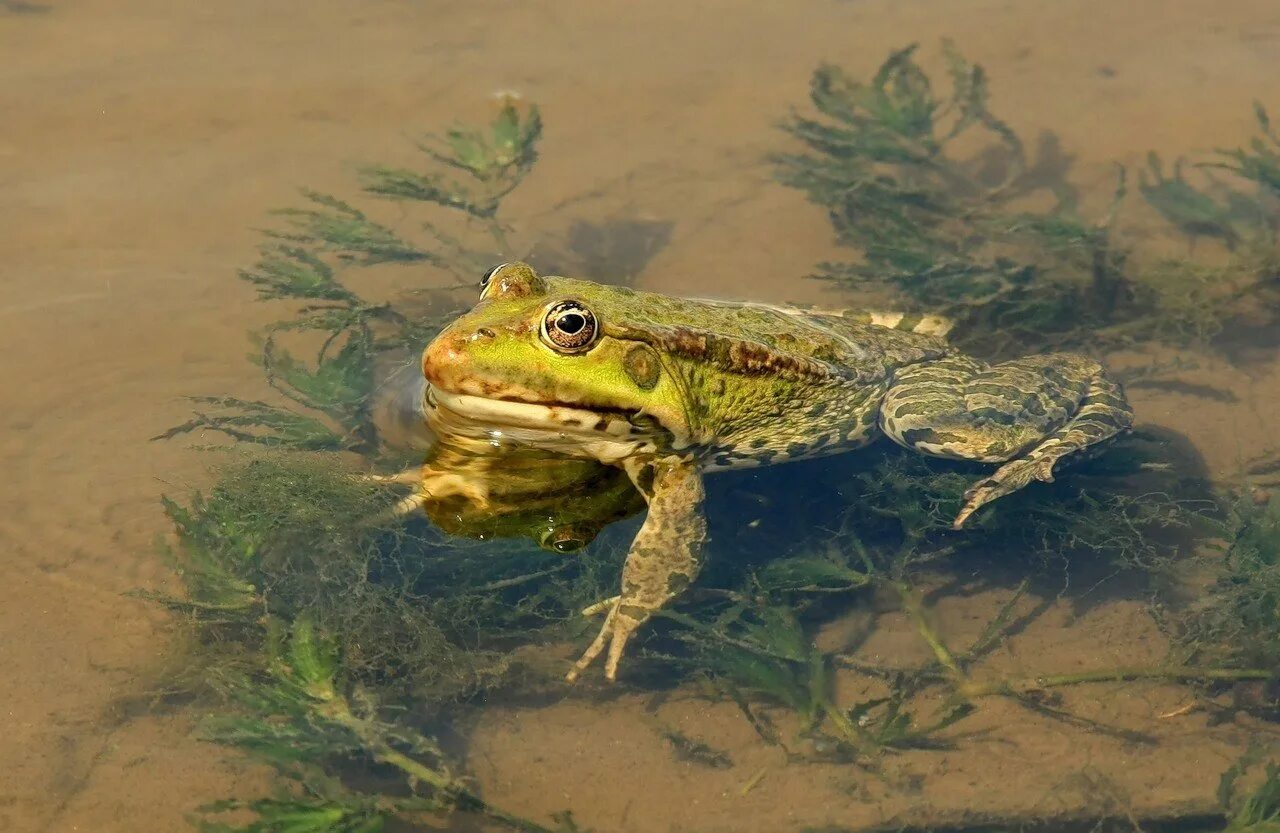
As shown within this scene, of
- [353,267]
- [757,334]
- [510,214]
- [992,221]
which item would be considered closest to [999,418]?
[757,334]

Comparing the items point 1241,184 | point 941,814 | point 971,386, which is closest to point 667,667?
point 941,814

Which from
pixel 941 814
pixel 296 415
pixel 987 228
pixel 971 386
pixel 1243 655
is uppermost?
pixel 987 228

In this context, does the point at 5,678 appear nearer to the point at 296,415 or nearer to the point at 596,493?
the point at 296,415

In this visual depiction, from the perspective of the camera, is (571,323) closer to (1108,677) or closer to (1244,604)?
(1108,677)

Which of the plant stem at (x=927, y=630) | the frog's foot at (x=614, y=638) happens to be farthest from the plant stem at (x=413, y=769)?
the plant stem at (x=927, y=630)

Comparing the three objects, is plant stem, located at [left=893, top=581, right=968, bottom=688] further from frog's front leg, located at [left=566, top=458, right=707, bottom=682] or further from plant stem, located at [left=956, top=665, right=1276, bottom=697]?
frog's front leg, located at [left=566, top=458, right=707, bottom=682]

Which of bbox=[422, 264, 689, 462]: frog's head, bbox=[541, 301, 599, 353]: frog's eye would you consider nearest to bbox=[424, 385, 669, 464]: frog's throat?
bbox=[422, 264, 689, 462]: frog's head
